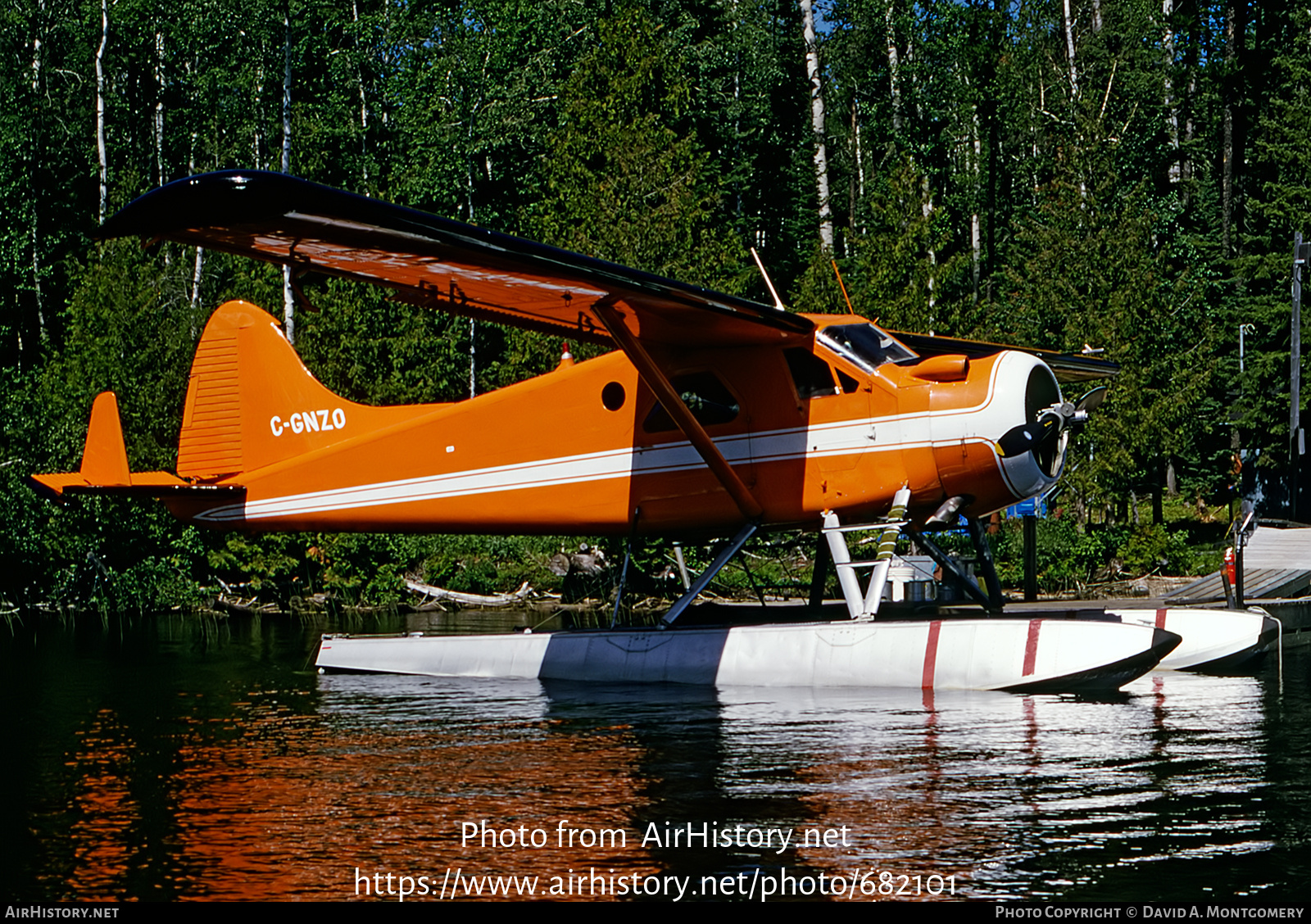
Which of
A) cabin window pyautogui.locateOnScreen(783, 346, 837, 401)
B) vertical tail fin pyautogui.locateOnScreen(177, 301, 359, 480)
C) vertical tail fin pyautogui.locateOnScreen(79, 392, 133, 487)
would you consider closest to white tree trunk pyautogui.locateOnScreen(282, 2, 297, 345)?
vertical tail fin pyautogui.locateOnScreen(177, 301, 359, 480)

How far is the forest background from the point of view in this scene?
23938 mm

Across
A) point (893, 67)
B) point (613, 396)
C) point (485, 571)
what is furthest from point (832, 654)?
point (893, 67)

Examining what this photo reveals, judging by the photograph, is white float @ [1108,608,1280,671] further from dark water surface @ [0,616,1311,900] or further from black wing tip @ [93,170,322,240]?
black wing tip @ [93,170,322,240]

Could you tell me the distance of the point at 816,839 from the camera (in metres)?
6.33

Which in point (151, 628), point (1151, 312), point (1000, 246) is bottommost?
point (151, 628)

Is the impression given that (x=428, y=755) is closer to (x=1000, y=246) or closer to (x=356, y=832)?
(x=356, y=832)

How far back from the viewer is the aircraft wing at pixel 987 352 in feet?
44.7

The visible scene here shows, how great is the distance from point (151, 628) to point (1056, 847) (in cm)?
1758

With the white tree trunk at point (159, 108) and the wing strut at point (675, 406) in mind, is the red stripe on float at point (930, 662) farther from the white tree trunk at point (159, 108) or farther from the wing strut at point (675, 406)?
the white tree trunk at point (159, 108)

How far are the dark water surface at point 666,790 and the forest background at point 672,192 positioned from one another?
5668mm

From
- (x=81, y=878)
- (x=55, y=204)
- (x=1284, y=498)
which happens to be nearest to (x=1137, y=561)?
(x=1284, y=498)

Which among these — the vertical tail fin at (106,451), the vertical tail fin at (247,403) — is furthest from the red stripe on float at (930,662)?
the vertical tail fin at (106,451)

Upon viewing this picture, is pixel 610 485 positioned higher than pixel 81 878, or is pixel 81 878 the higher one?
pixel 610 485

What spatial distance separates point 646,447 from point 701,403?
0.71m
